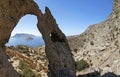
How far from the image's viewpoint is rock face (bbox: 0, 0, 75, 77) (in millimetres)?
29375

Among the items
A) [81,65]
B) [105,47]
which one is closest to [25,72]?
[81,65]

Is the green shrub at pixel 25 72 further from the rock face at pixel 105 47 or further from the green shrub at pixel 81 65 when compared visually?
the rock face at pixel 105 47

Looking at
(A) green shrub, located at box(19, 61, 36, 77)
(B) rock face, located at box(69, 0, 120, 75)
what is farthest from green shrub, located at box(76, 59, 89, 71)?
(A) green shrub, located at box(19, 61, 36, 77)

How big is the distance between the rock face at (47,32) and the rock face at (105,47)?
7173 millimetres

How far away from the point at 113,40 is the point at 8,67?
33.9 m

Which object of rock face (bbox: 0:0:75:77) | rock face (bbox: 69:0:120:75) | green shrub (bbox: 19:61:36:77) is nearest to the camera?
rock face (bbox: 0:0:75:77)

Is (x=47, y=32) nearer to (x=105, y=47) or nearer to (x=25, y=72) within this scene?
(x=25, y=72)

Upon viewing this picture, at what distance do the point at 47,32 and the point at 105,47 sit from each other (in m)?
17.1

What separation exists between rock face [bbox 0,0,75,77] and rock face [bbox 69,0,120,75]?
7.17m

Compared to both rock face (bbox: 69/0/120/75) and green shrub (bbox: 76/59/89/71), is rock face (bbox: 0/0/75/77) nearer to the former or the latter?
rock face (bbox: 69/0/120/75)

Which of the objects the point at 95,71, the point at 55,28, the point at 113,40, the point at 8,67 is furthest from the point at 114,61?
the point at 8,67

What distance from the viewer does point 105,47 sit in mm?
50375

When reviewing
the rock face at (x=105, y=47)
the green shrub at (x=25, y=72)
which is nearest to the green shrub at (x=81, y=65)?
the rock face at (x=105, y=47)

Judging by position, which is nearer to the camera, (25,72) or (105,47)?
(25,72)
